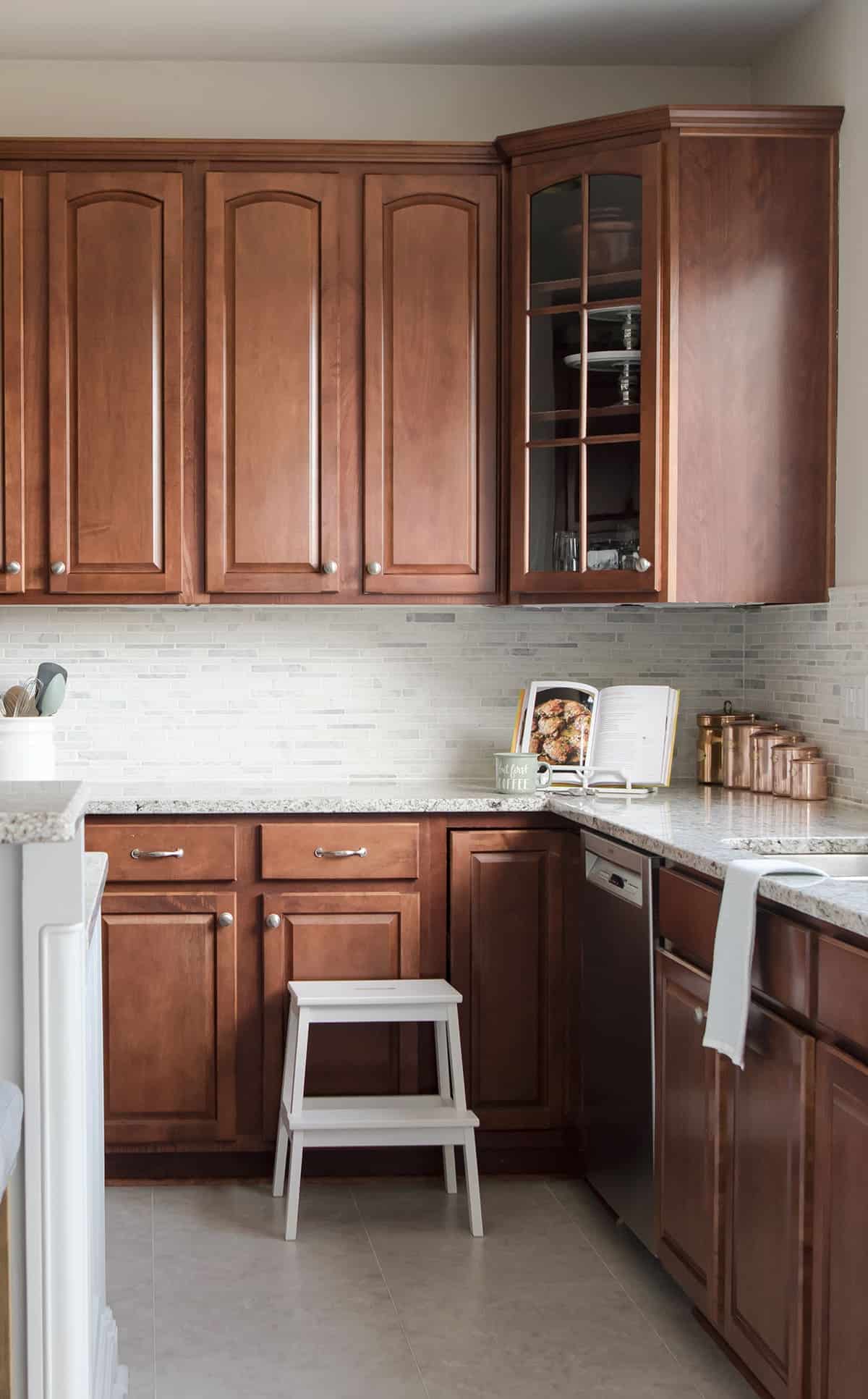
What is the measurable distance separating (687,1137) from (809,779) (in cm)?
108

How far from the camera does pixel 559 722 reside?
12.2ft

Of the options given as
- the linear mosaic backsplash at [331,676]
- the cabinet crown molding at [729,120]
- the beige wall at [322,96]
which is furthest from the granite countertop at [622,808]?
the beige wall at [322,96]

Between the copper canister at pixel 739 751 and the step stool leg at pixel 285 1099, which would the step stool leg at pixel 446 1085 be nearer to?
the step stool leg at pixel 285 1099

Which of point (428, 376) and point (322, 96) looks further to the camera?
point (322, 96)

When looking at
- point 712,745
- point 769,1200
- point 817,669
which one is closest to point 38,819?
point 769,1200

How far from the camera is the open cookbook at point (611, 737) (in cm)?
359

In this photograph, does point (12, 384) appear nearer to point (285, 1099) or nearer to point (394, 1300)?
point (285, 1099)

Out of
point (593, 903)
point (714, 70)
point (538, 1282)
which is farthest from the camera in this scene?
point (714, 70)

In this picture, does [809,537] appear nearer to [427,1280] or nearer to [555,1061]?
[555,1061]

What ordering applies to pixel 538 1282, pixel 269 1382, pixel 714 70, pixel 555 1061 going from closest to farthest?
1. pixel 269 1382
2. pixel 538 1282
3. pixel 555 1061
4. pixel 714 70

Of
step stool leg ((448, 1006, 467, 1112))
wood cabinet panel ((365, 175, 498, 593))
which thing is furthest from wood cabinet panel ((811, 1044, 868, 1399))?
wood cabinet panel ((365, 175, 498, 593))

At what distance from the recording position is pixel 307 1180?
3326mm

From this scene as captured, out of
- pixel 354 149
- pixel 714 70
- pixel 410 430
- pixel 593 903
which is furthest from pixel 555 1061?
pixel 714 70

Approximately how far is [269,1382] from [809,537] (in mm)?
2208
